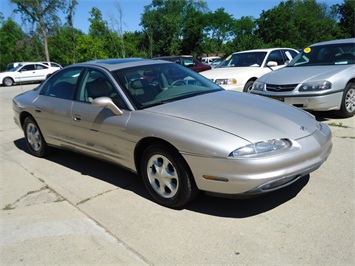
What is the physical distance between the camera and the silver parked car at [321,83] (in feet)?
19.3

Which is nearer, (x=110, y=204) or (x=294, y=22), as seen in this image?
(x=110, y=204)

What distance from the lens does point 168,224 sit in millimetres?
3084

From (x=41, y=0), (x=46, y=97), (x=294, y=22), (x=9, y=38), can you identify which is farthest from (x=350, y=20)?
(x=46, y=97)

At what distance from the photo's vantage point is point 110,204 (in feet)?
11.7

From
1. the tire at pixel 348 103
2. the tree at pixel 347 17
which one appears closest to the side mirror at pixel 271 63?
the tire at pixel 348 103

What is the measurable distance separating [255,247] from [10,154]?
4548 mm

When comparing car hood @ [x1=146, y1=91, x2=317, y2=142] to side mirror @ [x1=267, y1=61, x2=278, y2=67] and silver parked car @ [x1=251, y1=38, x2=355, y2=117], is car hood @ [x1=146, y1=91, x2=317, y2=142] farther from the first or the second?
side mirror @ [x1=267, y1=61, x2=278, y2=67]

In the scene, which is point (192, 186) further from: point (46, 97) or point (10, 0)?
point (10, 0)

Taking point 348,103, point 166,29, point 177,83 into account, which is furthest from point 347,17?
point 177,83

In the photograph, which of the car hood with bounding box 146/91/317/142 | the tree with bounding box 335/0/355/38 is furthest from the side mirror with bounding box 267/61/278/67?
the tree with bounding box 335/0/355/38

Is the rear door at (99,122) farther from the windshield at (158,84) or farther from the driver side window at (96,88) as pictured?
the windshield at (158,84)

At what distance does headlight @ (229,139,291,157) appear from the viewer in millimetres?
2844

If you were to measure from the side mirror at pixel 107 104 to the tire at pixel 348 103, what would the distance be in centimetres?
437

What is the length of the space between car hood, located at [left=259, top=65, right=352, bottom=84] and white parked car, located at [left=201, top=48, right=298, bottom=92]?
1.35 m
